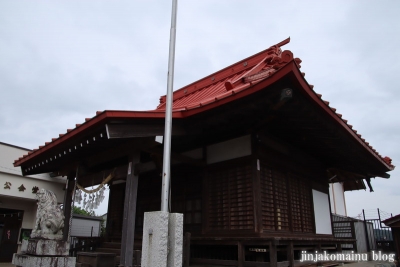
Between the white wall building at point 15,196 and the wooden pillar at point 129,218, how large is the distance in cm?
825

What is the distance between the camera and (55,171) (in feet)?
31.2

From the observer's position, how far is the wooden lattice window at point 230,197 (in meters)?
6.23

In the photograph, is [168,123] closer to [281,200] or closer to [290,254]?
[290,254]

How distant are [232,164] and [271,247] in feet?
6.26

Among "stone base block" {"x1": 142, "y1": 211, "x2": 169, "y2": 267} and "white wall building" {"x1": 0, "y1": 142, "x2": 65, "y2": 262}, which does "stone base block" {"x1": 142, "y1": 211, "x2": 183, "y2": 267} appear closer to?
"stone base block" {"x1": 142, "y1": 211, "x2": 169, "y2": 267}

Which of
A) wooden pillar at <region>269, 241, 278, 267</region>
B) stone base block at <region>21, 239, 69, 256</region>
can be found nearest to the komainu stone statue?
stone base block at <region>21, 239, 69, 256</region>

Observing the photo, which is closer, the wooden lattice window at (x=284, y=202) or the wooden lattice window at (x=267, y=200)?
the wooden lattice window at (x=267, y=200)

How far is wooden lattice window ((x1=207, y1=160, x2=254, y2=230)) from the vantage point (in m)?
6.23

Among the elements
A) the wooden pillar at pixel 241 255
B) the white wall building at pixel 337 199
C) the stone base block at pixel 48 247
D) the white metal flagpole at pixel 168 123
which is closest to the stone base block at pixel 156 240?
the white metal flagpole at pixel 168 123

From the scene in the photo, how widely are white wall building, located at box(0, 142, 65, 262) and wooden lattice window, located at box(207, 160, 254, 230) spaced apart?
8.89 m

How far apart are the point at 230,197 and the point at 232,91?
2.50m

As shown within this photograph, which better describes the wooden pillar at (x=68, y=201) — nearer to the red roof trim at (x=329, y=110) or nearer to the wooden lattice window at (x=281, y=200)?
the wooden lattice window at (x=281, y=200)

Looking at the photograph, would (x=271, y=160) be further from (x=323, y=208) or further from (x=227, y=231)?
(x=323, y=208)

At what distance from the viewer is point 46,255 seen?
6559 millimetres
